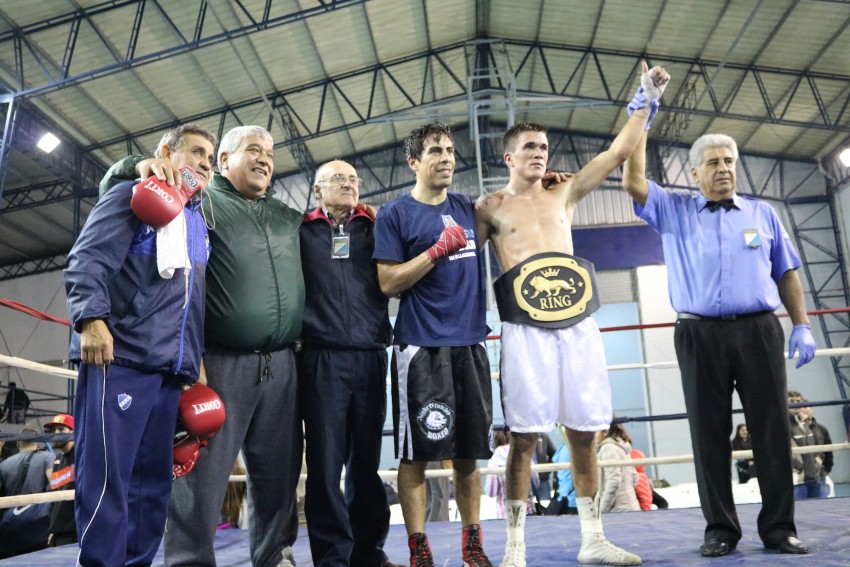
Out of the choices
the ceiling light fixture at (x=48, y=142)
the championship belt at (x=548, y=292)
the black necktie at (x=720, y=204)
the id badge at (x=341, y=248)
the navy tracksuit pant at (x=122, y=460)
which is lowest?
the navy tracksuit pant at (x=122, y=460)

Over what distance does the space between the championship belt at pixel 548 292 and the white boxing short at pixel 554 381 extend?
5 cm

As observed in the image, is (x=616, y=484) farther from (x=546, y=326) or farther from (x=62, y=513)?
(x=62, y=513)

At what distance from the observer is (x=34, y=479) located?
494cm

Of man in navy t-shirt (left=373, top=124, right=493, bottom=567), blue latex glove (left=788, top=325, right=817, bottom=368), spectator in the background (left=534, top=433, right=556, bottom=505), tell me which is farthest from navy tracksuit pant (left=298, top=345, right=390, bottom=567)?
spectator in the background (left=534, top=433, right=556, bottom=505)

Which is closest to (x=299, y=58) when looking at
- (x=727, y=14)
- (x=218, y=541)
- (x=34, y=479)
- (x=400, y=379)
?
(x=727, y=14)

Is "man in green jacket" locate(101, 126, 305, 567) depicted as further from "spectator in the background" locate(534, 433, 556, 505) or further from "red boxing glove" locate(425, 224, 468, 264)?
"spectator in the background" locate(534, 433, 556, 505)

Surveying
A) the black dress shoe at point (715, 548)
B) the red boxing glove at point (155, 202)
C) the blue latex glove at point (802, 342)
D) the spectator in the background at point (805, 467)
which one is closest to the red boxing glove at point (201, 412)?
the red boxing glove at point (155, 202)

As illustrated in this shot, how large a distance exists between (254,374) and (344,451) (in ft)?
1.36

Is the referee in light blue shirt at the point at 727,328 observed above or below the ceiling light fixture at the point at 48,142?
below

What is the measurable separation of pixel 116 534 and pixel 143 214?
87cm

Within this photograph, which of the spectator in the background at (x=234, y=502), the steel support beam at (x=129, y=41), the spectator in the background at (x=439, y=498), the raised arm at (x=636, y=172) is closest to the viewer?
the raised arm at (x=636, y=172)

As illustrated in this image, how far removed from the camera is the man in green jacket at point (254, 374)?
242 centimetres

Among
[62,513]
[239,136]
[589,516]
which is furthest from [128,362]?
[62,513]

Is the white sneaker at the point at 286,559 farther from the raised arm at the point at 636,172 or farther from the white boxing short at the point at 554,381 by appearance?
the raised arm at the point at 636,172
